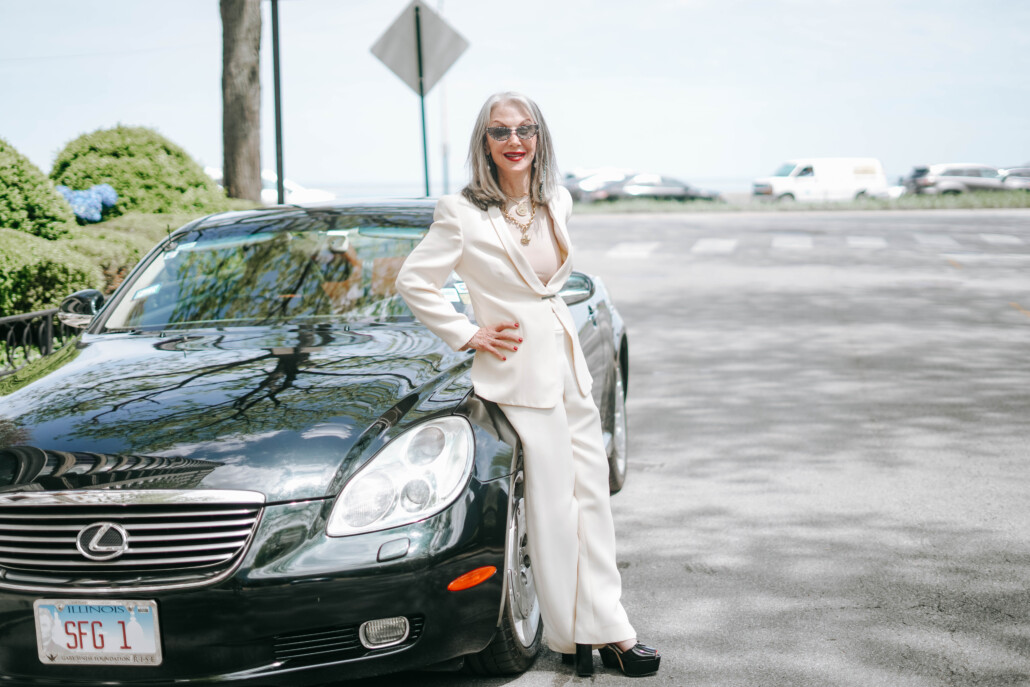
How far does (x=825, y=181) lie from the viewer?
144 ft

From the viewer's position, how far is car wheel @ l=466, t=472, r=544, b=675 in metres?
3.40

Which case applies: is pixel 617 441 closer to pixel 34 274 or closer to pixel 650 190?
pixel 34 274

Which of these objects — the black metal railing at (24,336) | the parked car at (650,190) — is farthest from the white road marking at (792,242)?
the parked car at (650,190)

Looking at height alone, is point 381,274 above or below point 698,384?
above

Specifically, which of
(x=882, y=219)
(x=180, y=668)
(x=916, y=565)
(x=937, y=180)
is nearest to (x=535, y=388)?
(x=180, y=668)

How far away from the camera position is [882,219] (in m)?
28.4

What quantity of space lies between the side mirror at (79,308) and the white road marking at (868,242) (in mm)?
17611

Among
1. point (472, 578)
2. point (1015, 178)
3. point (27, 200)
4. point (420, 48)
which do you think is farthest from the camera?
point (1015, 178)

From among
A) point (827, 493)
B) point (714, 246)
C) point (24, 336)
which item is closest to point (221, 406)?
point (827, 493)

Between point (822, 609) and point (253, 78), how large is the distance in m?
11.9

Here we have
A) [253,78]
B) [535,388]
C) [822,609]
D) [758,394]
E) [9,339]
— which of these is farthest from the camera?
[253,78]

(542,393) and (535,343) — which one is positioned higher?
(535,343)

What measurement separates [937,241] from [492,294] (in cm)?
2021

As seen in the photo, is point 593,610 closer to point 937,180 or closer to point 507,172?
point 507,172
